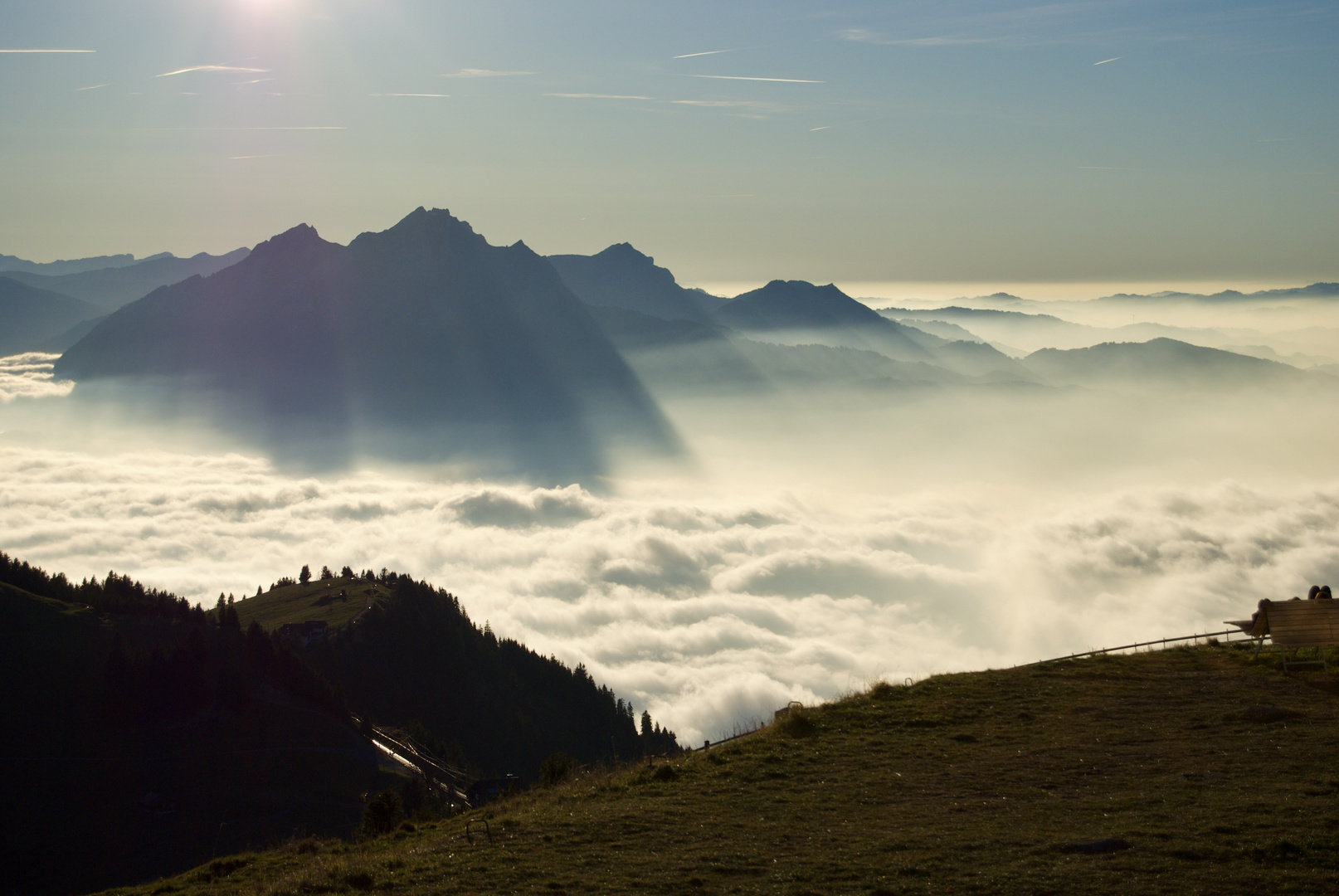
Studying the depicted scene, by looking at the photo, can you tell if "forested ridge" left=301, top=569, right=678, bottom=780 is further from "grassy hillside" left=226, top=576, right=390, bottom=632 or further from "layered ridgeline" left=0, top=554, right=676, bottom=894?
"grassy hillside" left=226, top=576, right=390, bottom=632

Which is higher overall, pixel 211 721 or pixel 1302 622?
pixel 1302 622

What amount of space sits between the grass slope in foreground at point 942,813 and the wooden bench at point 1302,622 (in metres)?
1.19

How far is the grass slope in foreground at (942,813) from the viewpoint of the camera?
1260 cm

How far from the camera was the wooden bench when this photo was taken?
2405cm

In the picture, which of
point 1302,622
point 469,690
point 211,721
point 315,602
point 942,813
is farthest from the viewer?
point 315,602

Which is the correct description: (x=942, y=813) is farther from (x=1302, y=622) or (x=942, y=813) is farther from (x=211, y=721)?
(x=211, y=721)

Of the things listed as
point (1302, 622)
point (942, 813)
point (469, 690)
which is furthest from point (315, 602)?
point (942, 813)

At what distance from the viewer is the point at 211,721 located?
9688 centimetres

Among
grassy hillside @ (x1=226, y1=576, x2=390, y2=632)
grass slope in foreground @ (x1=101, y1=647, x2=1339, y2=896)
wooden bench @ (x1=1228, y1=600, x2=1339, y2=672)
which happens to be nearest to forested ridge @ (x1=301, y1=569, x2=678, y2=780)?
grassy hillside @ (x1=226, y1=576, x2=390, y2=632)

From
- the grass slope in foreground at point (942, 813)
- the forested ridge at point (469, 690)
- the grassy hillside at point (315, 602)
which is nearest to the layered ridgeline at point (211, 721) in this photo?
the forested ridge at point (469, 690)

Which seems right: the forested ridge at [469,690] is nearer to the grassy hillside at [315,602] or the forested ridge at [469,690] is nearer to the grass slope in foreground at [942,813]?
Answer: the grassy hillside at [315,602]

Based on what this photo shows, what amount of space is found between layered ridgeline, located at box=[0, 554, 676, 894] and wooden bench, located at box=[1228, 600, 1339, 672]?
29.5 m

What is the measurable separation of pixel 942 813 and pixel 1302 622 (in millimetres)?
15360

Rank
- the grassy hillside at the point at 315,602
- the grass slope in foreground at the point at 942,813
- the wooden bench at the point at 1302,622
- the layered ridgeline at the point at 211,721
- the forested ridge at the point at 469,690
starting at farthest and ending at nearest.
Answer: the grassy hillside at the point at 315,602 → the forested ridge at the point at 469,690 → the layered ridgeline at the point at 211,721 → the wooden bench at the point at 1302,622 → the grass slope in foreground at the point at 942,813
